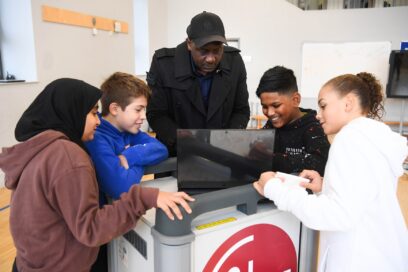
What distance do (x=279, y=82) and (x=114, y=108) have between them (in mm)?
683

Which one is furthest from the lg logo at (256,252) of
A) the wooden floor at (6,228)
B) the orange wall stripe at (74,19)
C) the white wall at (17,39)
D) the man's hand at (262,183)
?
the orange wall stripe at (74,19)

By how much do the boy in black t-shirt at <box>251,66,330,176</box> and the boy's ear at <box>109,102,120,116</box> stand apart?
61 centimetres

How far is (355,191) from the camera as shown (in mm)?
860

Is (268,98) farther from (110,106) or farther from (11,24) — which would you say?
(11,24)

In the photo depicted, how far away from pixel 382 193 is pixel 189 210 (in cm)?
51

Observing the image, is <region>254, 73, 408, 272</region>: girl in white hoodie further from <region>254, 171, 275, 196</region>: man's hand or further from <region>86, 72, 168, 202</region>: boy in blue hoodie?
<region>86, 72, 168, 202</region>: boy in blue hoodie

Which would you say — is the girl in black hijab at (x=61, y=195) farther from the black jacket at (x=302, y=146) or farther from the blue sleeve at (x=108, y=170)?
the black jacket at (x=302, y=146)

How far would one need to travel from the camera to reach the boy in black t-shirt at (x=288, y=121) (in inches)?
52.4

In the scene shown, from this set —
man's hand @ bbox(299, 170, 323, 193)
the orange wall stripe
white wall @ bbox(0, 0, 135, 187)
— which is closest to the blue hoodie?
man's hand @ bbox(299, 170, 323, 193)

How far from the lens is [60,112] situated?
3.08 ft

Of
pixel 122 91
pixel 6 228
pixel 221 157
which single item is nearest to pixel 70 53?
pixel 6 228

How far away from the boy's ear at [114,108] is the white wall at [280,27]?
14.9 ft

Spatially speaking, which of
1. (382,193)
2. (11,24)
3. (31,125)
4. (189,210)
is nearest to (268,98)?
(382,193)

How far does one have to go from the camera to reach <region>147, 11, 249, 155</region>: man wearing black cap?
5.21 ft
